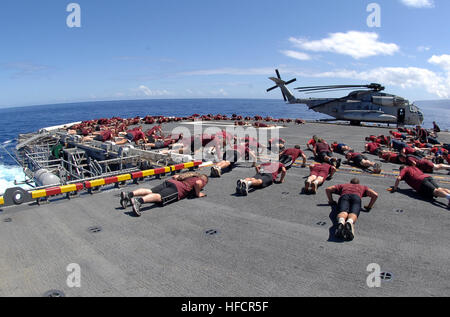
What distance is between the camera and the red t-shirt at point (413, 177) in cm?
853

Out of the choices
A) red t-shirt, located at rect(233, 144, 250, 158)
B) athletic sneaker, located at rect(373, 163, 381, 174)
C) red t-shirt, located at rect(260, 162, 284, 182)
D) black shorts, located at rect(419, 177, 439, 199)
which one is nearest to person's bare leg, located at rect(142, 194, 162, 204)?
red t-shirt, located at rect(260, 162, 284, 182)

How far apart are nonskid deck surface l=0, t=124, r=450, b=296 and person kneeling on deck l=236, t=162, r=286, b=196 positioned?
44cm

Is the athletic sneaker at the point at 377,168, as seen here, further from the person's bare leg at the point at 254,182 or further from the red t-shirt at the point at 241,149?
the red t-shirt at the point at 241,149

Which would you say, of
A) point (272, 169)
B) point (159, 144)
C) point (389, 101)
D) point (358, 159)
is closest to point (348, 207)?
point (272, 169)

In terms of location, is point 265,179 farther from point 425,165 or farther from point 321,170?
point 425,165

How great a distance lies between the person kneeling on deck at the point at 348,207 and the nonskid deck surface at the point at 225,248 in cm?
25

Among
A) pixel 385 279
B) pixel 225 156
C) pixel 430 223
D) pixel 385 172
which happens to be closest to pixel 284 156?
pixel 225 156

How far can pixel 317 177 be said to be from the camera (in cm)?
964

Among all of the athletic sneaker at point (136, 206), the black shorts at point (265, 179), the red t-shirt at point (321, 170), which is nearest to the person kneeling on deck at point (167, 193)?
the athletic sneaker at point (136, 206)

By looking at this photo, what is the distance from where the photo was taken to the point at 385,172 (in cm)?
1179

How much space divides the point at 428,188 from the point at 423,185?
15 centimetres
